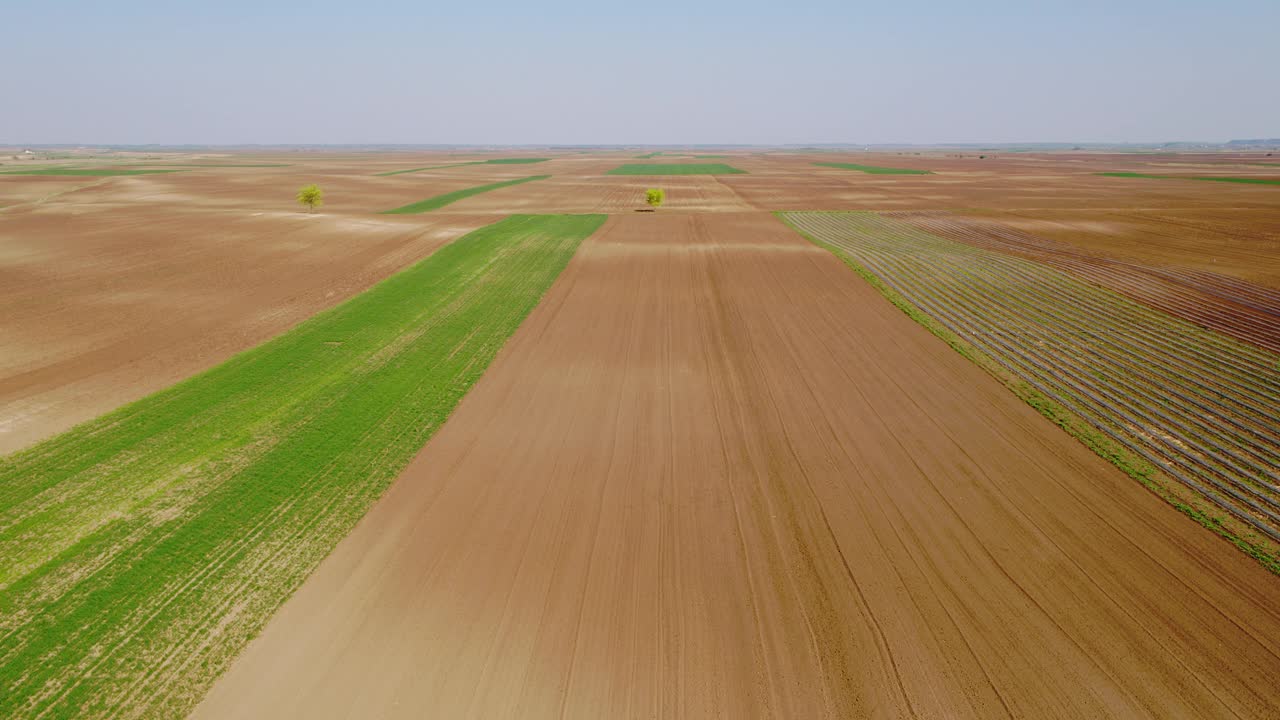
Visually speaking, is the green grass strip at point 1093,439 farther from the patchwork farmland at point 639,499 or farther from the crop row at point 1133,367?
the crop row at point 1133,367

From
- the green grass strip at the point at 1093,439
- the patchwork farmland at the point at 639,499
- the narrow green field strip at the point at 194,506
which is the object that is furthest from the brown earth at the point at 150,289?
the green grass strip at the point at 1093,439

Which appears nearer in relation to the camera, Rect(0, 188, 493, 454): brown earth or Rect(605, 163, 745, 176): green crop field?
Rect(0, 188, 493, 454): brown earth

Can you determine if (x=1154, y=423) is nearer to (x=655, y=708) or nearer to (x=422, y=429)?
(x=655, y=708)

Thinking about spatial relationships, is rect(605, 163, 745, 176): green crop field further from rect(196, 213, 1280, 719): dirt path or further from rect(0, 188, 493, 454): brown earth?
rect(196, 213, 1280, 719): dirt path

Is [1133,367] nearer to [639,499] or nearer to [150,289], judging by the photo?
[639,499]

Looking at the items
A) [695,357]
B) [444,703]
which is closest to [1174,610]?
[444,703]

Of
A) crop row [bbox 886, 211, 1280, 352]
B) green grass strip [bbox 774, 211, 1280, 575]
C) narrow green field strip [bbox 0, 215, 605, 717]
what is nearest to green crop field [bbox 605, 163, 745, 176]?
crop row [bbox 886, 211, 1280, 352]

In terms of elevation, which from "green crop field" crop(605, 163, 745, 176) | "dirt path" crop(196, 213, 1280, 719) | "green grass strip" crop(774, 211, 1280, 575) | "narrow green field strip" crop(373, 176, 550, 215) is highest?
"green crop field" crop(605, 163, 745, 176)
